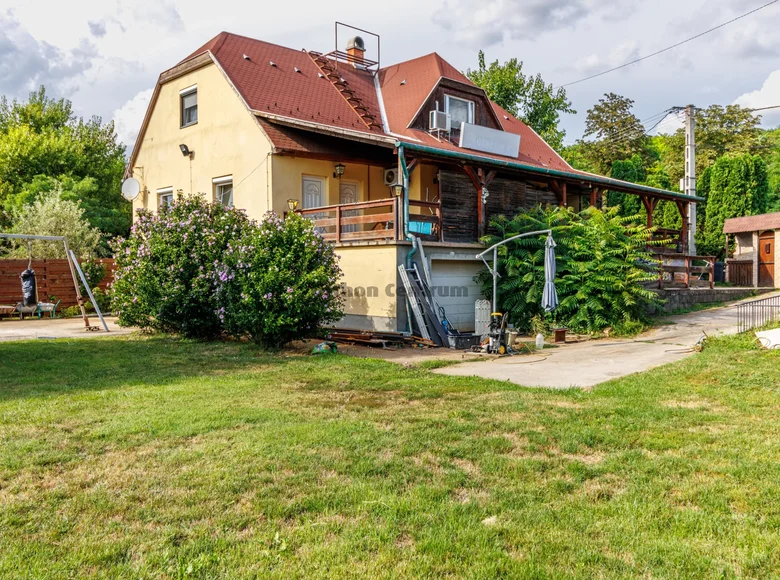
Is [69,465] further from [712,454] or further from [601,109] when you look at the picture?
[601,109]

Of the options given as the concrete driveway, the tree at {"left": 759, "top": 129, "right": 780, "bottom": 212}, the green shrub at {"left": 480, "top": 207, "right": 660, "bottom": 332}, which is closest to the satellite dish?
the green shrub at {"left": 480, "top": 207, "right": 660, "bottom": 332}

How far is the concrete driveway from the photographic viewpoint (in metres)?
8.84

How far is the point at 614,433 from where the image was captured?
5.70 m

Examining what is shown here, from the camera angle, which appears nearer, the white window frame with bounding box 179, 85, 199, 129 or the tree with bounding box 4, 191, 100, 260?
the white window frame with bounding box 179, 85, 199, 129

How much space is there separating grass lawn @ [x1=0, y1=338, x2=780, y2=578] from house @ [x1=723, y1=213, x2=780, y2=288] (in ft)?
61.6

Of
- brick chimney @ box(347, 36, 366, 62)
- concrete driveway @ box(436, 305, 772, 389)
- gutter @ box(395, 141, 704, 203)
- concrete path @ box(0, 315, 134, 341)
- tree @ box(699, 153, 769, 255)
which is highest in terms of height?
brick chimney @ box(347, 36, 366, 62)

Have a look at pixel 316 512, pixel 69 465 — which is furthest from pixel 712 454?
pixel 69 465

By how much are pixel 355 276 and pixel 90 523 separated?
1085cm

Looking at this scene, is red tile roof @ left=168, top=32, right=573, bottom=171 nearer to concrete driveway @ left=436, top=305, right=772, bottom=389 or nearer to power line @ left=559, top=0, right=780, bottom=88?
concrete driveway @ left=436, top=305, right=772, bottom=389

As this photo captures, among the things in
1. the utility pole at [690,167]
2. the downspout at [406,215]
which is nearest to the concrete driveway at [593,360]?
the downspout at [406,215]

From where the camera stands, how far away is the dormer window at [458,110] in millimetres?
19581

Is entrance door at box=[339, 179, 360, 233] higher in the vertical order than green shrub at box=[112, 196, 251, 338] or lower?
higher

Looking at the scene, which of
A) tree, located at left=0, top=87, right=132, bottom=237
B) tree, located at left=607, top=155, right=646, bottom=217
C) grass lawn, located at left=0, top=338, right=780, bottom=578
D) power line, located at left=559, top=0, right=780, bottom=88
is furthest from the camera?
tree, located at left=0, top=87, right=132, bottom=237

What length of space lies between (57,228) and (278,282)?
663 inches
